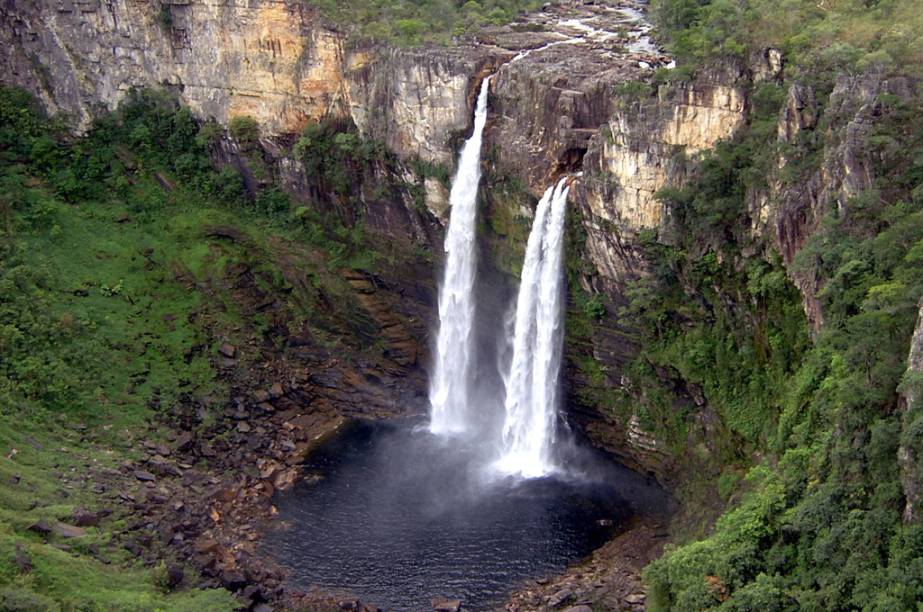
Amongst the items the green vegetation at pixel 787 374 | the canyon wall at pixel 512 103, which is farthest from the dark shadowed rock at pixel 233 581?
the canyon wall at pixel 512 103

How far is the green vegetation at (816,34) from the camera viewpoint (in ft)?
91.9

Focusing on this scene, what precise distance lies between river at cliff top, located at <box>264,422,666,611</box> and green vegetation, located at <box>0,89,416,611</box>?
454 centimetres

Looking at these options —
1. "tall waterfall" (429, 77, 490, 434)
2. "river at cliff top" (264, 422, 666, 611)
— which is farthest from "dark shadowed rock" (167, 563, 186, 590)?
"tall waterfall" (429, 77, 490, 434)

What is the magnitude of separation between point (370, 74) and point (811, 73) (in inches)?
642

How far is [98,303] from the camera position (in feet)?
132

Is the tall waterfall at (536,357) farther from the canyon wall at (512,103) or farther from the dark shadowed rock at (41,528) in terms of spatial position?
the dark shadowed rock at (41,528)

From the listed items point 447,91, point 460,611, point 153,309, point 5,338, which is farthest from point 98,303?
point 460,611

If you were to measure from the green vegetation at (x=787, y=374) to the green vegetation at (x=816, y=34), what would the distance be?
444 mm

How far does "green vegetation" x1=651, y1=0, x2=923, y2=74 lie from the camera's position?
91.9 feet

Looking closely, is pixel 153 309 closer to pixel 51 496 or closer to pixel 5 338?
pixel 5 338

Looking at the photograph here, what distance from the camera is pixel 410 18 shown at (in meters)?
40.7

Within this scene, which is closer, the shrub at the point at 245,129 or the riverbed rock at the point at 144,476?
the riverbed rock at the point at 144,476

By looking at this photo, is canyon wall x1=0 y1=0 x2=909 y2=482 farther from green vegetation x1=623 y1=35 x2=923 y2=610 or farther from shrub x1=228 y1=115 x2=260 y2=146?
green vegetation x1=623 y1=35 x2=923 y2=610

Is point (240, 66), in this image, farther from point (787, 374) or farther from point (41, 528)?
point (787, 374)
